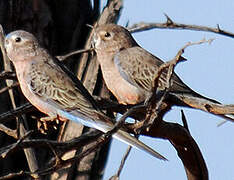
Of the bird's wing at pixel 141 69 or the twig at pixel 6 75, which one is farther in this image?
the bird's wing at pixel 141 69

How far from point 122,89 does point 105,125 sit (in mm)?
1524

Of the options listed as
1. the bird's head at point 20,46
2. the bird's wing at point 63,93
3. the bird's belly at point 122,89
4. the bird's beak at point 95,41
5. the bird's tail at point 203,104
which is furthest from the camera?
the bird's beak at point 95,41

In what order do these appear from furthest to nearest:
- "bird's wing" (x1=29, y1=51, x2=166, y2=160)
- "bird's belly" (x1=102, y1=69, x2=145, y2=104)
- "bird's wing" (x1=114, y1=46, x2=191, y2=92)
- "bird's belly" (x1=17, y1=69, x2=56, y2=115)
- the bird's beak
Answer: the bird's beak < "bird's wing" (x1=114, y1=46, x2=191, y2=92) < "bird's belly" (x1=102, y1=69, x2=145, y2=104) < "bird's belly" (x1=17, y1=69, x2=56, y2=115) < "bird's wing" (x1=29, y1=51, x2=166, y2=160)

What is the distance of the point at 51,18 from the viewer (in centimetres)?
846

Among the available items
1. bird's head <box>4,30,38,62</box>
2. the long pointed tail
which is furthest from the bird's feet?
the long pointed tail

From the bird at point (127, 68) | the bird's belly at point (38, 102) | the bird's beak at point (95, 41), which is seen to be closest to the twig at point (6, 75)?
the bird's belly at point (38, 102)

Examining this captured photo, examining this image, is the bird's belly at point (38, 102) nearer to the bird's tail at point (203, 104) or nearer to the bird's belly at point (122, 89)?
the bird's belly at point (122, 89)

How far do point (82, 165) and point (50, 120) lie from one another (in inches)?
26.6

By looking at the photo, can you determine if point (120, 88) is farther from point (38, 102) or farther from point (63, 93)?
point (38, 102)

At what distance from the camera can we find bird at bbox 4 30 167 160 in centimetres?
667

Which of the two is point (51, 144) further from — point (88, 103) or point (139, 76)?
point (139, 76)

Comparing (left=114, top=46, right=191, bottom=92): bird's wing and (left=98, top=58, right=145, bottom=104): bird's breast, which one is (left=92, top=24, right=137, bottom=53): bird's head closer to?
(left=114, top=46, right=191, bottom=92): bird's wing

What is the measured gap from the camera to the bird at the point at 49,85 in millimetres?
6672

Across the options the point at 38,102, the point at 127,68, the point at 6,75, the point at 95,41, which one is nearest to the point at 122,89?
the point at 127,68
